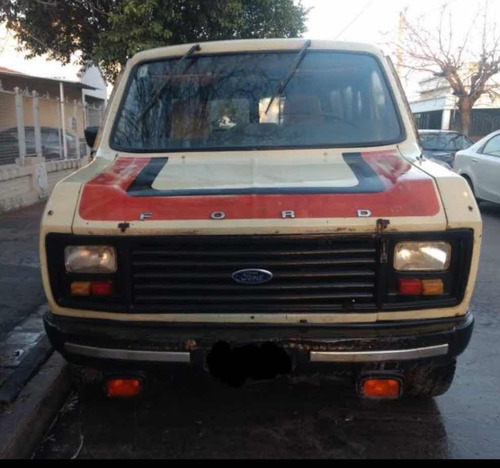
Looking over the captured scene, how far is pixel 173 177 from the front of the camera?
2846 millimetres

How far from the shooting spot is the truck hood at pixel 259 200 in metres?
2.38

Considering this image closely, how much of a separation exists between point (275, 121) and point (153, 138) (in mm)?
815

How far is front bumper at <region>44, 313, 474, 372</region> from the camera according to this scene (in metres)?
2.40

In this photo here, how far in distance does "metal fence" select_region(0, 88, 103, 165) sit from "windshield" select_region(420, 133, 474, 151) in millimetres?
8140

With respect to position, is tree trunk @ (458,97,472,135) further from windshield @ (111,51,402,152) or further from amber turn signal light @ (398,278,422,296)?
amber turn signal light @ (398,278,422,296)

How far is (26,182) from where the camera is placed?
32.2 ft

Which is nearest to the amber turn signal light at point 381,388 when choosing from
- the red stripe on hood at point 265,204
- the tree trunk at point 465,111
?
the red stripe on hood at point 265,204

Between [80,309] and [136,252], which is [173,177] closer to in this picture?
[136,252]

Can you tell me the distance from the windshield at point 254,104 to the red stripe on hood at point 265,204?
0.89 m

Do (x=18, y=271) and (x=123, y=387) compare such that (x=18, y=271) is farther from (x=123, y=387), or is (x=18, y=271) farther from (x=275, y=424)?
(x=275, y=424)

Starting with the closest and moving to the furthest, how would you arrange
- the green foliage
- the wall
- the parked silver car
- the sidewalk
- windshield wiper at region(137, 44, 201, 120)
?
1. the sidewalk
2. windshield wiper at region(137, 44, 201, 120)
3. the wall
4. the green foliage
5. the parked silver car

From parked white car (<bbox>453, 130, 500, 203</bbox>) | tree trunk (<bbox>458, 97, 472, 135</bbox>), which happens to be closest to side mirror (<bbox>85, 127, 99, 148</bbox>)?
parked white car (<bbox>453, 130, 500, 203</bbox>)

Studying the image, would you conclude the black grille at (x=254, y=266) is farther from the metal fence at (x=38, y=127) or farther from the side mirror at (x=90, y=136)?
the metal fence at (x=38, y=127)

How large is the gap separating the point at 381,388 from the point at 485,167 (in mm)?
7732
